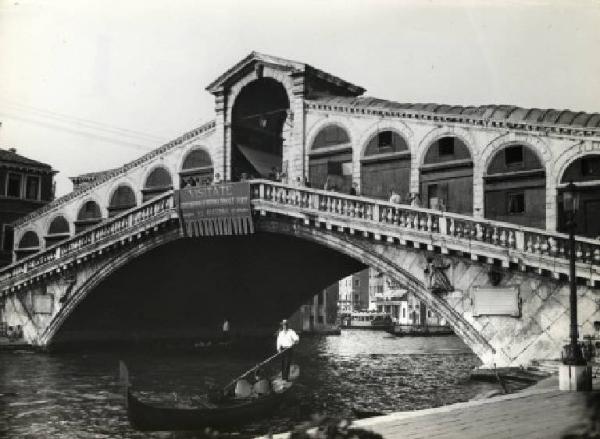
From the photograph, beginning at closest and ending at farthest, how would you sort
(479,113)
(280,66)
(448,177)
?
1. (479,113)
2. (448,177)
3. (280,66)

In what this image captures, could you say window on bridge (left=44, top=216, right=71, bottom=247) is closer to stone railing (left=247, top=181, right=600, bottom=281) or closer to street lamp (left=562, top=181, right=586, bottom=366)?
stone railing (left=247, top=181, right=600, bottom=281)

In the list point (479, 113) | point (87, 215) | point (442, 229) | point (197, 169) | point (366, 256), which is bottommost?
point (366, 256)

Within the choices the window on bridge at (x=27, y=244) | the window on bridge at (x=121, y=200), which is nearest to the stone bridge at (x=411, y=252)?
the window on bridge at (x=121, y=200)

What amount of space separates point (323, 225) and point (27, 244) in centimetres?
2221

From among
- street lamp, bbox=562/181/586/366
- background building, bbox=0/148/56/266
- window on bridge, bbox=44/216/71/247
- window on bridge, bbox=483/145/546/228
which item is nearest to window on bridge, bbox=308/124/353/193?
window on bridge, bbox=483/145/546/228

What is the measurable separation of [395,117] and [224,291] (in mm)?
14711

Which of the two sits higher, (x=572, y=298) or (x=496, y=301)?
(x=572, y=298)

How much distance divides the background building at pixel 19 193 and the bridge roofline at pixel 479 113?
1990cm

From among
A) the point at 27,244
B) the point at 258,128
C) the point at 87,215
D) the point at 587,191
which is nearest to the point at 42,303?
the point at 87,215

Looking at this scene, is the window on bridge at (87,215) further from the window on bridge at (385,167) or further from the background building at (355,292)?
the background building at (355,292)

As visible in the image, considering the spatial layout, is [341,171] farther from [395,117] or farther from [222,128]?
[222,128]

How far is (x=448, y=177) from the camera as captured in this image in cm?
2369

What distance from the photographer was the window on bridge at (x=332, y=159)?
26375mm

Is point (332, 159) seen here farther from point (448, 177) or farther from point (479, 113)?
point (479, 113)
